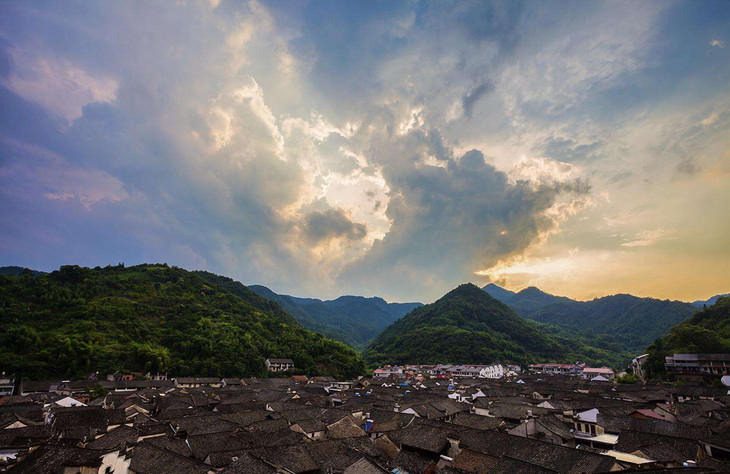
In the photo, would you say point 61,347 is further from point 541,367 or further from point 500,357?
point 541,367

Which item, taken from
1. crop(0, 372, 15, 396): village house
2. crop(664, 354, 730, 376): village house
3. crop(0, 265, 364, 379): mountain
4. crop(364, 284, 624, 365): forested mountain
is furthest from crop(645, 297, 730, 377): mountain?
crop(0, 372, 15, 396): village house

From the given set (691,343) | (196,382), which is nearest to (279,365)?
(196,382)

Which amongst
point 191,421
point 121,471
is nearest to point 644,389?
point 191,421

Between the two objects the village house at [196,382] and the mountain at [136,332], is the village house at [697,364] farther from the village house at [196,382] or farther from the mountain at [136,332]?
the village house at [196,382]

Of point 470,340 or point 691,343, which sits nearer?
point 691,343

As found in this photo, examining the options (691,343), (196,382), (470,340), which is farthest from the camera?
(470,340)

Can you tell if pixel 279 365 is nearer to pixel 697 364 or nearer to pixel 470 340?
→ pixel 470 340
